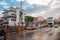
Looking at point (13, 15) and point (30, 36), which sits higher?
point (13, 15)

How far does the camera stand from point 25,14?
79.2 ft

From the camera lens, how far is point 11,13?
79.4 feet

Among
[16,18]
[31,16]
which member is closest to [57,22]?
[31,16]

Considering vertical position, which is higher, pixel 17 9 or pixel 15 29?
pixel 17 9

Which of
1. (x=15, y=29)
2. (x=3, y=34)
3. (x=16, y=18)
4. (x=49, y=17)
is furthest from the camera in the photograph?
(x=15, y=29)

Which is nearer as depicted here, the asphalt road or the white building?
the asphalt road

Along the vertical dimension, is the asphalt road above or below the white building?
below

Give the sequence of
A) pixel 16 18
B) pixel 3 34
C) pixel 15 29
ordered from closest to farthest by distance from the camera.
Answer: pixel 3 34 → pixel 16 18 → pixel 15 29

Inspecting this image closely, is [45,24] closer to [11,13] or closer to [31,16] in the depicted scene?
[31,16]

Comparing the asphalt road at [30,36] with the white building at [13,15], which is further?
the white building at [13,15]

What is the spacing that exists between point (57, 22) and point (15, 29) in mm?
6875

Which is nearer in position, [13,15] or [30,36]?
[30,36]

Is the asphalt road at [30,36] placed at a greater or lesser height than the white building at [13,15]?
lesser

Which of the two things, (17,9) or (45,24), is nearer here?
(45,24)
